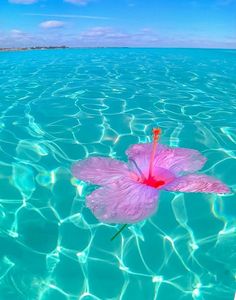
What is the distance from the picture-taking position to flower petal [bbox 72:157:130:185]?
2.51m

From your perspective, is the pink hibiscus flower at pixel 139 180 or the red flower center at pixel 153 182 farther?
the red flower center at pixel 153 182

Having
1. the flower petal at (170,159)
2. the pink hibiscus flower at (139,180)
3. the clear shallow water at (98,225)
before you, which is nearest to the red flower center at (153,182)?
the pink hibiscus flower at (139,180)

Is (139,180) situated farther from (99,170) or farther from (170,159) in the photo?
(170,159)

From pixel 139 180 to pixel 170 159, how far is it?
0.49 m

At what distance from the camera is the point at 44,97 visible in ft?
19.7

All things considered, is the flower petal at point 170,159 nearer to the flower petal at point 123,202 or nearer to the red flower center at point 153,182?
the red flower center at point 153,182

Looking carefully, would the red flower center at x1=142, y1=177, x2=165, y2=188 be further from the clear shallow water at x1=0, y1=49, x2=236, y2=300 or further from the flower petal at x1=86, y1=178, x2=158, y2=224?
the clear shallow water at x1=0, y1=49, x2=236, y2=300

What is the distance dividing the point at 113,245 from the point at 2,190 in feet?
3.93

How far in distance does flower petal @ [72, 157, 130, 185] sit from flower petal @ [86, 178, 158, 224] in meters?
0.14

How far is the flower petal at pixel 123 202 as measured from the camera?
204 centimetres

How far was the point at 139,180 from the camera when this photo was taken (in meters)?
2.48

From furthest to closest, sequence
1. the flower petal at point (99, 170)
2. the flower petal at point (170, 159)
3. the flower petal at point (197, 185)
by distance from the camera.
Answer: the flower petal at point (170, 159), the flower petal at point (99, 170), the flower petal at point (197, 185)

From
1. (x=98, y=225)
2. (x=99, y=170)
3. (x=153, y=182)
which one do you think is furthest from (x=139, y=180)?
(x=98, y=225)

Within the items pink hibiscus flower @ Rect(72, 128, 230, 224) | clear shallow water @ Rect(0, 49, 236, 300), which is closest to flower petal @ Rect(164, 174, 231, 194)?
pink hibiscus flower @ Rect(72, 128, 230, 224)
